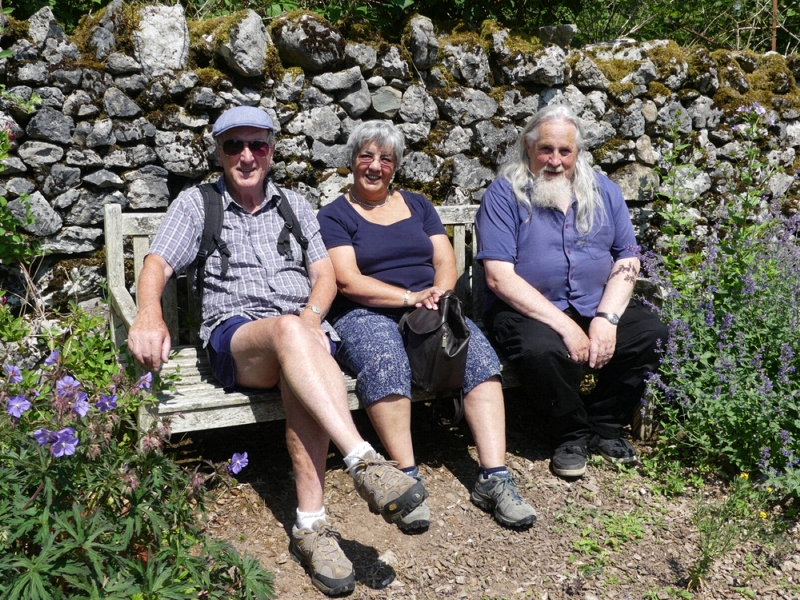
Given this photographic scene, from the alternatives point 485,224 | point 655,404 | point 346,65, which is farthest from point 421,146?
point 655,404

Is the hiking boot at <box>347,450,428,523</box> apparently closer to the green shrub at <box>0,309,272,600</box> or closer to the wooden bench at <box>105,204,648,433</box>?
the green shrub at <box>0,309,272,600</box>

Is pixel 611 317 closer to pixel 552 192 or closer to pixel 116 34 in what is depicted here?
pixel 552 192

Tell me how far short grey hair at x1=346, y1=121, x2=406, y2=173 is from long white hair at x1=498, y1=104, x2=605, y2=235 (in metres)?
0.56

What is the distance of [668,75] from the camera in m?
4.75

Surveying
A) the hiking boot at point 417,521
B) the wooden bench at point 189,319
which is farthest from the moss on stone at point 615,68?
the hiking boot at point 417,521

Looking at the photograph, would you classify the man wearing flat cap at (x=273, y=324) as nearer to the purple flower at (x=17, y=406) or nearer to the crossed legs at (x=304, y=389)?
the crossed legs at (x=304, y=389)

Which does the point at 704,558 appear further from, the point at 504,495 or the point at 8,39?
the point at 8,39

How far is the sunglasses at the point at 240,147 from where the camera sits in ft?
10.5

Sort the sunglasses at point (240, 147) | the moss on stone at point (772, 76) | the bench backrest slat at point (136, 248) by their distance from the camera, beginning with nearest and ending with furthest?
the sunglasses at point (240, 147), the bench backrest slat at point (136, 248), the moss on stone at point (772, 76)

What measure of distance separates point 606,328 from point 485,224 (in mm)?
735

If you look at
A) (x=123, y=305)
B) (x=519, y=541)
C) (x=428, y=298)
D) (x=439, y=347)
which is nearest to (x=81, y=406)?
(x=123, y=305)

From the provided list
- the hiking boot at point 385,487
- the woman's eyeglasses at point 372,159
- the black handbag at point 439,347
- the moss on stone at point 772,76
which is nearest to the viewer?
the hiking boot at point 385,487

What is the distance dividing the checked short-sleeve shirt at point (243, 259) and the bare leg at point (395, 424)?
0.45 metres

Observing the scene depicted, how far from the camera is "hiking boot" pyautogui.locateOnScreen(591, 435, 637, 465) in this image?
351cm
